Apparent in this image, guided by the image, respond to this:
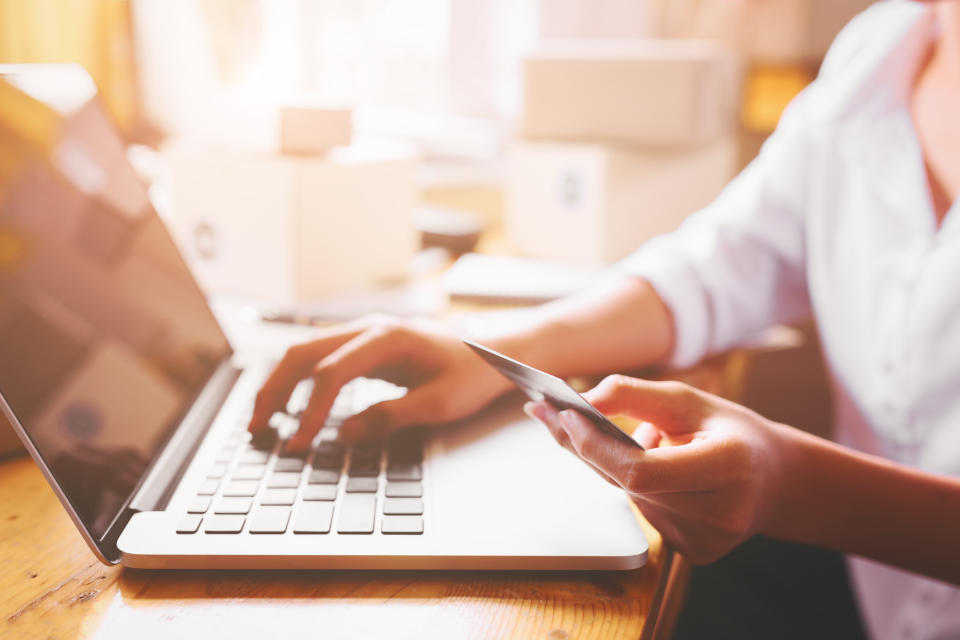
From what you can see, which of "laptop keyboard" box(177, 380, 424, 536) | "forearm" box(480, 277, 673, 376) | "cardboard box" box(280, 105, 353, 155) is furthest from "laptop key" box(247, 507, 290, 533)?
"cardboard box" box(280, 105, 353, 155)

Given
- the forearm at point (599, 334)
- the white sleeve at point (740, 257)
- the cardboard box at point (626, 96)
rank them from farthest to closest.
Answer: the cardboard box at point (626, 96) → the white sleeve at point (740, 257) → the forearm at point (599, 334)

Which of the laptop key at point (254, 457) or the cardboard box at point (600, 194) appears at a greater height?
the cardboard box at point (600, 194)

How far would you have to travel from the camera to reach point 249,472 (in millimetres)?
473

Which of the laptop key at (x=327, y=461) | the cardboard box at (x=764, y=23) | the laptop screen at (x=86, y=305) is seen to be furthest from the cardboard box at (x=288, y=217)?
the cardboard box at (x=764, y=23)

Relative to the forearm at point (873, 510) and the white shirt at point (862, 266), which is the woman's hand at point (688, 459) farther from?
the white shirt at point (862, 266)

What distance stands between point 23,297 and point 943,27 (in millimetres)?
870

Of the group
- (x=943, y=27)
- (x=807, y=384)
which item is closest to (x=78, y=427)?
(x=943, y=27)

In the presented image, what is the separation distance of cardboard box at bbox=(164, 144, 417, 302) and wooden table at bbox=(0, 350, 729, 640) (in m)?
0.52

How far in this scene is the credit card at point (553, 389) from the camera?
0.38 meters

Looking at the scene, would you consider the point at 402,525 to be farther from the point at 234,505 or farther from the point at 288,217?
the point at 288,217

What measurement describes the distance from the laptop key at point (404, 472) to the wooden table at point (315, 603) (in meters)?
Answer: 0.08

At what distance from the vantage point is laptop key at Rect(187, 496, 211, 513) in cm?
43

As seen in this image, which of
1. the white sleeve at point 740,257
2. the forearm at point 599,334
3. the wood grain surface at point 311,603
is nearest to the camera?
the wood grain surface at point 311,603

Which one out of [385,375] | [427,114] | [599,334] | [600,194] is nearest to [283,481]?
[385,375]
